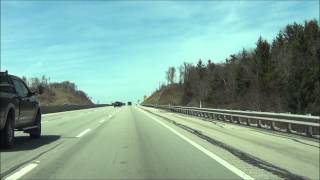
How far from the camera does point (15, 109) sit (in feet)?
57.6

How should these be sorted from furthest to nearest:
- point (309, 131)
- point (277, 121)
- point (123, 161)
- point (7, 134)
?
point (277, 121) < point (309, 131) < point (7, 134) < point (123, 161)

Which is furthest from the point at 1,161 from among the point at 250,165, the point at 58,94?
the point at 58,94

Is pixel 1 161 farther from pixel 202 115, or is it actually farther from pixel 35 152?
pixel 202 115

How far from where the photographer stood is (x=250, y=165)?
43.4 ft

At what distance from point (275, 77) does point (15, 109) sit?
7059 centimetres

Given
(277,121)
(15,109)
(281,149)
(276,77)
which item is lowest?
(281,149)

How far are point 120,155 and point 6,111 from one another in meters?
3.58

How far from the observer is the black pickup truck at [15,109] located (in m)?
16.5

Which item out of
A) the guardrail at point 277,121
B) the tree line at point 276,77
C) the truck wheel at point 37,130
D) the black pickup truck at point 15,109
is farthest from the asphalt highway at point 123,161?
the tree line at point 276,77

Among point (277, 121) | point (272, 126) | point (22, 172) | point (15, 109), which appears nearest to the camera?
point (22, 172)

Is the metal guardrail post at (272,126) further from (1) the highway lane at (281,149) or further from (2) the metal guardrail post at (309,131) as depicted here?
(2) the metal guardrail post at (309,131)

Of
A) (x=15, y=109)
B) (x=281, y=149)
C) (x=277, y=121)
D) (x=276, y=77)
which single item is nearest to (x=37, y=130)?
(x=15, y=109)

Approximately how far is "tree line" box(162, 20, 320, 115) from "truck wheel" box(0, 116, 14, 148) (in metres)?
46.9

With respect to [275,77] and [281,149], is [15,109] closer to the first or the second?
[281,149]
